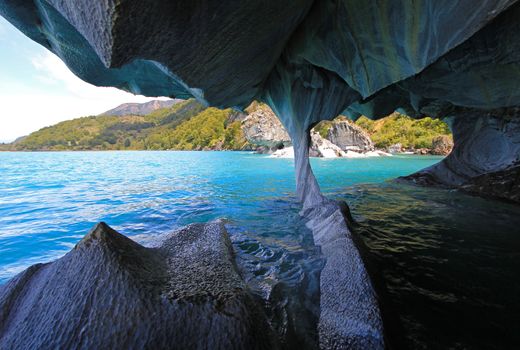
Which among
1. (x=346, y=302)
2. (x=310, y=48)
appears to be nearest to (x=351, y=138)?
(x=310, y=48)

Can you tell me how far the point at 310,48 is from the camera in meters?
4.52

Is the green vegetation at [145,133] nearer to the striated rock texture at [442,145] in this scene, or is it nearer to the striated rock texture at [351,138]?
the striated rock texture at [351,138]

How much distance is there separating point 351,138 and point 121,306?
44.8 m

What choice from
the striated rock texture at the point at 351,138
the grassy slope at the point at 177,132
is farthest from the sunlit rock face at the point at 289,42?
the grassy slope at the point at 177,132

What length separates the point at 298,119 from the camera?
704cm

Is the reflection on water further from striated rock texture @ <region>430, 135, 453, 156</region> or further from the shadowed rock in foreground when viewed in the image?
striated rock texture @ <region>430, 135, 453, 156</region>

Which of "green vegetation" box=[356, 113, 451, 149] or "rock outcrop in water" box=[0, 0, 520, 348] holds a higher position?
"green vegetation" box=[356, 113, 451, 149]

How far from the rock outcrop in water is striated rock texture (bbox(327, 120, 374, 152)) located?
38.2 meters

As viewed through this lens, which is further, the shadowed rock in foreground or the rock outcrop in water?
the rock outcrop in water

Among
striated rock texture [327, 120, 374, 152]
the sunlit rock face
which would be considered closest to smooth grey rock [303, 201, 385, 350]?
the sunlit rock face

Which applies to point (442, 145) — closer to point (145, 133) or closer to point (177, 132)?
point (177, 132)

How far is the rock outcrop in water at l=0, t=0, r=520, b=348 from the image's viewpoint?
2.01 m

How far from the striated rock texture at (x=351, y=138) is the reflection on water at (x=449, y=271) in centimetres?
3683

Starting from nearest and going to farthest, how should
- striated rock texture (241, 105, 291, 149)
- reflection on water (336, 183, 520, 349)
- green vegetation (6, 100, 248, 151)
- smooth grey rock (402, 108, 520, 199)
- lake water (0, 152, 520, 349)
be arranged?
reflection on water (336, 183, 520, 349)
lake water (0, 152, 520, 349)
smooth grey rock (402, 108, 520, 199)
striated rock texture (241, 105, 291, 149)
green vegetation (6, 100, 248, 151)
